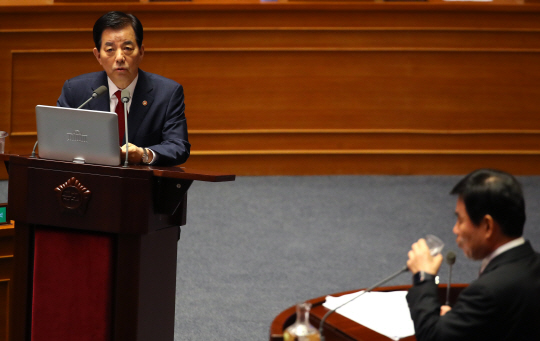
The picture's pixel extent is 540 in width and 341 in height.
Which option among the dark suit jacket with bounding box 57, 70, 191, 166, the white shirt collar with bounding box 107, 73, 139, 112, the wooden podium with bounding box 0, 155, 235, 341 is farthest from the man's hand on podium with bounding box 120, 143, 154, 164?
the white shirt collar with bounding box 107, 73, 139, 112

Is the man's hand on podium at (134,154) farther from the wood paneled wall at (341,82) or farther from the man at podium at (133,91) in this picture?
the wood paneled wall at (341,82)

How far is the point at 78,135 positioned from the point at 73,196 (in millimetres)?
175

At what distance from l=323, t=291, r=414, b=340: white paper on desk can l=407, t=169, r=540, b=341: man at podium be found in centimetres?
16

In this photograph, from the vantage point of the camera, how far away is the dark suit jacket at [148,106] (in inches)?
94.7

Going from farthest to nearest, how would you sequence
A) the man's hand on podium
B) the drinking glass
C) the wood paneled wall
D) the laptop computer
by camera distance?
the wood paneled wall → the man's hand on podium → the laptop computer → the drinking glass

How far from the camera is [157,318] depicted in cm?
216

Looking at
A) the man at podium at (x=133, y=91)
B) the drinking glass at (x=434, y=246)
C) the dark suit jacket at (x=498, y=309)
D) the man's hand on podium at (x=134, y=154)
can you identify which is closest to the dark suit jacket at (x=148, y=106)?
the man at podium at (x=133, y=91)

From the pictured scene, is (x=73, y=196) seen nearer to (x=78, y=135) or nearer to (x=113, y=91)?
(x=78, y=135)

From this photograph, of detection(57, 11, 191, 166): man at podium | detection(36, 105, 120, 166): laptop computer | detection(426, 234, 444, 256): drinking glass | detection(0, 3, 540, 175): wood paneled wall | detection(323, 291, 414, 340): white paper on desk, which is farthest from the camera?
detection(0, 3, 540, 175): wood paneled wall

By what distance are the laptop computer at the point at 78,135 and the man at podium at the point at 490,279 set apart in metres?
0.93

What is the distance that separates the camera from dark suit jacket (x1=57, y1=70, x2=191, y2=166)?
2.40m

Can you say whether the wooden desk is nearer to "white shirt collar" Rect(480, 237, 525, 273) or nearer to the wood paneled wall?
"white shirt collar" Rect(480, 237, 525, 273)

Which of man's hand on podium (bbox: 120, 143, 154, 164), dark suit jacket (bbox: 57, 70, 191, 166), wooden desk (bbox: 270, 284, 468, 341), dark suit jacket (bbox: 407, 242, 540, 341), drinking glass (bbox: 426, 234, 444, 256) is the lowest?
wooden desk (bbox: 270, 284, 468, 341)

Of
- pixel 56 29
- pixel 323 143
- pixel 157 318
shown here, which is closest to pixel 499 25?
pixel 323 143
